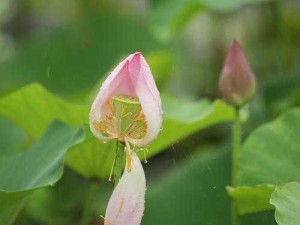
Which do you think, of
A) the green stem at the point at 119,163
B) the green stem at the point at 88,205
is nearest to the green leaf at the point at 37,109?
the green stem at the point at 88,205

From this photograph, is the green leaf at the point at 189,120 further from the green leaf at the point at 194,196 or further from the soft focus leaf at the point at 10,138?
the soft focus leaf at the point at 10,138

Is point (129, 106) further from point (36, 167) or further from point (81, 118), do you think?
point (81, 118)

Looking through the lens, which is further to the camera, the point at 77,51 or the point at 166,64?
the point at 77,51

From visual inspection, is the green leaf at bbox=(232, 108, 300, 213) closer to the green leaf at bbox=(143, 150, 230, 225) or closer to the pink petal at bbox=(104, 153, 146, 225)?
the green leaf at bbox=(143, 150, 230, 225)

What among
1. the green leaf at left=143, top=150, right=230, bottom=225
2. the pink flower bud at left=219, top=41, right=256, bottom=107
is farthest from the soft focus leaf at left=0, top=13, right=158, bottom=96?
the pink flower bud at left=219, top=41, right=256, bottom=107

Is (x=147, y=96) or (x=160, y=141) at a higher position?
(x=147, y=96)

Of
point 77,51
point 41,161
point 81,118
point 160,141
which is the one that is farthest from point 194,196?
point 77,51

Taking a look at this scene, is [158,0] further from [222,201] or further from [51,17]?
[51,17]
